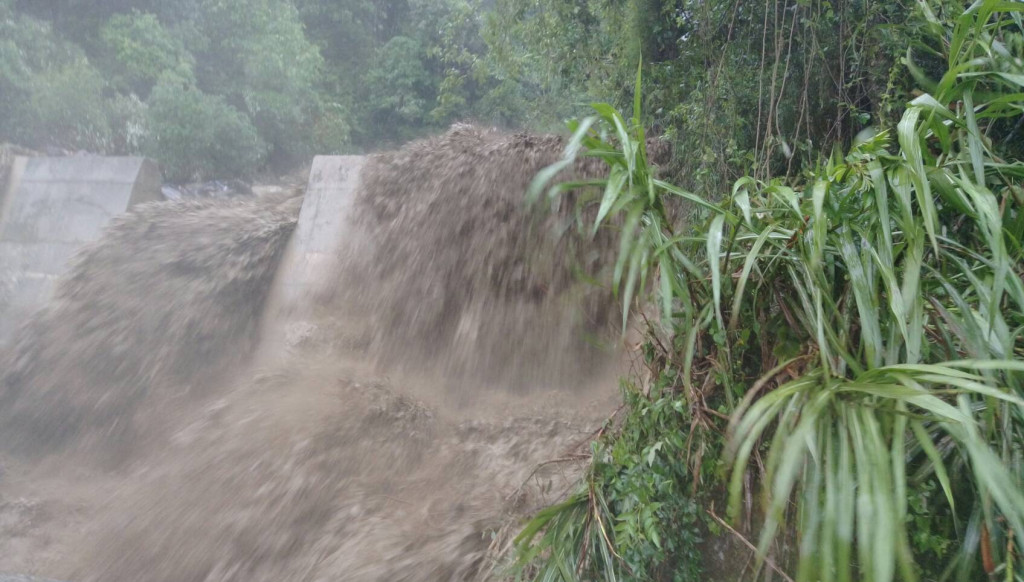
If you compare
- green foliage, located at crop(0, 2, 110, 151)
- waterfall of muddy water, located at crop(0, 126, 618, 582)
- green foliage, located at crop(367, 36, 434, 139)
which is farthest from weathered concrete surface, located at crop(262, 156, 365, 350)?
green foliage, located at crop(367, 36, 434, 139)

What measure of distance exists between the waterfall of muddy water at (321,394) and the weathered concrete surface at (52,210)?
2296 mm

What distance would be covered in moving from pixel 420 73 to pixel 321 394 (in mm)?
11815

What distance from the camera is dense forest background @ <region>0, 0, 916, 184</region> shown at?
4.33 m

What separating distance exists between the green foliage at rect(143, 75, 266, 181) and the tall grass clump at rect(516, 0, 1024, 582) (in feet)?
38.7

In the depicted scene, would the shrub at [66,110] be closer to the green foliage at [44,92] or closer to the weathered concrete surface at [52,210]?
the green foliage at [44,92]

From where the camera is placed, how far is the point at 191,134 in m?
12.9

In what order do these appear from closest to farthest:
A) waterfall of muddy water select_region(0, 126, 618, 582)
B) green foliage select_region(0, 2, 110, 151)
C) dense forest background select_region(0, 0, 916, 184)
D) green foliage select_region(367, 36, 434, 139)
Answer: waterfall of muddy water select_region(0, 126, 618, 582), dense forest background select_region(0, 0, 916, 184), green foliage select_region(0, 2, 110, 151), green foliage select_region(367, 36, 434, 139)

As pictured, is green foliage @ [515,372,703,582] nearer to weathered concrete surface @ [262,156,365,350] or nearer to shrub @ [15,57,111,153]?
weathered concrete surface @ [262,156,365,350]

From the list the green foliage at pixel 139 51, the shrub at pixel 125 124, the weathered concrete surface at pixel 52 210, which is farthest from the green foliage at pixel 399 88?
the weathered concrete surface at pixel 52 210

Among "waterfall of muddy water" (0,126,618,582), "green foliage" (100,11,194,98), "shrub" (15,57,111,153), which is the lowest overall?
"waterfall of muddy water" (0,126,618,582)

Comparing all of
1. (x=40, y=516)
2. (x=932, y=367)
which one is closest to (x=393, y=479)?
(x=40, y=516)

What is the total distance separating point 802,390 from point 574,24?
21.2 ft

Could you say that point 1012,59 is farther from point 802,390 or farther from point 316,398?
point 316,398

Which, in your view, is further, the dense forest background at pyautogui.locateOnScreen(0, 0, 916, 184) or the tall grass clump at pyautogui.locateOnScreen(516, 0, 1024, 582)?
the dense forest background at pyautogui.locateOnScreen(0, 0, 916, 184)
